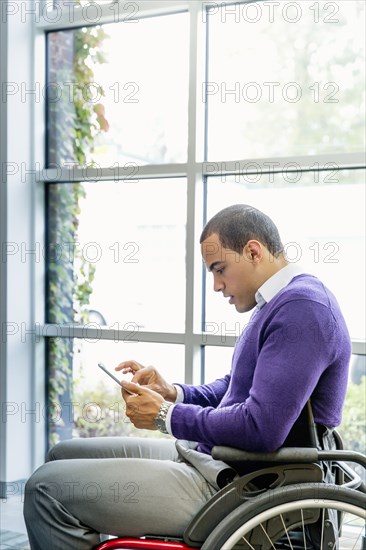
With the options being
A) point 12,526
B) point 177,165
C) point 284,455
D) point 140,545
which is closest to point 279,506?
point 284,455

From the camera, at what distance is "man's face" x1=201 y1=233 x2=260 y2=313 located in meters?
1.93

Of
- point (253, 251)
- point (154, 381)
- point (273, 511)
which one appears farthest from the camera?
point (154, 381)

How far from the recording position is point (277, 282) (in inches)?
74.9

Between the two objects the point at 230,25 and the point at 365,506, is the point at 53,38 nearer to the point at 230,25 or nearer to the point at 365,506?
the point at 230,25

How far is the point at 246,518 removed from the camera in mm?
1578

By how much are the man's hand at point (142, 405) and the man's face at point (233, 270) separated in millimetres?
372

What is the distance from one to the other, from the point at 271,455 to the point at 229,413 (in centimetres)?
14

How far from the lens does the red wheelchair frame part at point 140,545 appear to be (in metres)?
1.66

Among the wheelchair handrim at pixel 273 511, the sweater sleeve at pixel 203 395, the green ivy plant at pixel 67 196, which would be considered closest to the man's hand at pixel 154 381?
the sweater sleeve at pixel 203 395

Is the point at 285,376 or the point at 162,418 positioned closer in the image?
the point at 285,376

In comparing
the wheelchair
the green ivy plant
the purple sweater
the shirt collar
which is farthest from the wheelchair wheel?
the green ivy plant

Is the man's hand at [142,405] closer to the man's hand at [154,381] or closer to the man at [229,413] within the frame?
the man at [229,413]

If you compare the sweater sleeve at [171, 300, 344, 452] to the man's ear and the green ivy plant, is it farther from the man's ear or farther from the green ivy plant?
the green ivy plant

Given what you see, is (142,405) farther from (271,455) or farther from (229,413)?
(271,455)
